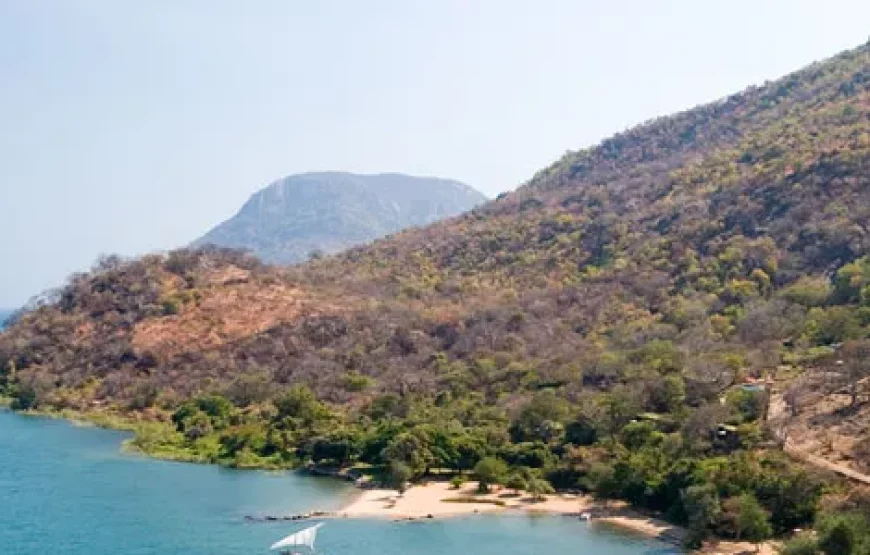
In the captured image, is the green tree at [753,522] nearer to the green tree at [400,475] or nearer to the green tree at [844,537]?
the green tree at [844,537]

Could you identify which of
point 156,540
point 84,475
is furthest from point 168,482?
point 156,540

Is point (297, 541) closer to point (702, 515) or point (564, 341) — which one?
point (702, 515)

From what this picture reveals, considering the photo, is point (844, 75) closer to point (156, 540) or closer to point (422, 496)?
point (422, 496)

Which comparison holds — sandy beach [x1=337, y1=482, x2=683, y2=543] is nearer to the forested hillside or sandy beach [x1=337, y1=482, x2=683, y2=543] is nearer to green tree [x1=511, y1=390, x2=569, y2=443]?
the forested hillside

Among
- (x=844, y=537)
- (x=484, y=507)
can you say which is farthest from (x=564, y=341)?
(x=844, y=537)

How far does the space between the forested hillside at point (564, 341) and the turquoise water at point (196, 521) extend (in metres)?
4.56

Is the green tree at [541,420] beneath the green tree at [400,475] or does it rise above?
above

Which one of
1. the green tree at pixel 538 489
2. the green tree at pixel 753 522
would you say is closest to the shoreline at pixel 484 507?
the green tree at pixel 538 489

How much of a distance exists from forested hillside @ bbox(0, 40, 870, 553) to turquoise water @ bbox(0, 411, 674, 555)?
456cm

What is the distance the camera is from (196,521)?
1945 inches

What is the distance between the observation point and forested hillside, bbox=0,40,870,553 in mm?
53906

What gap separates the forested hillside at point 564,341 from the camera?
→ 53906mm

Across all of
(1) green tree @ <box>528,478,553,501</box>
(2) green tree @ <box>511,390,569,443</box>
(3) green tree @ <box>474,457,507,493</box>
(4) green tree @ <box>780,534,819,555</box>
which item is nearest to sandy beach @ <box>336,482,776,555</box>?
(1) green tree @ <box>528,478,553,501</box>

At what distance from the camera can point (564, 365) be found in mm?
71625
